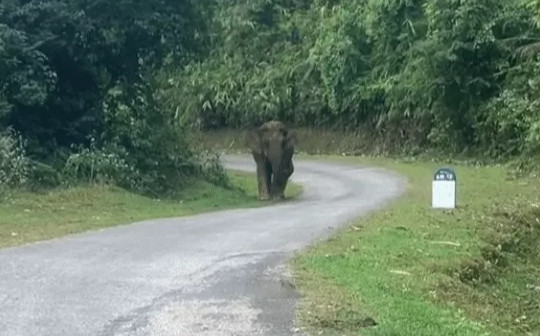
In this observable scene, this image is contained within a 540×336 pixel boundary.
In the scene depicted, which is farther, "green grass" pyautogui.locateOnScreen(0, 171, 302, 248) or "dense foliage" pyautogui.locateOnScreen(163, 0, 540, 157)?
"dense foliage" pyautogui.locateOnScreen(163, 0, 540, 157)

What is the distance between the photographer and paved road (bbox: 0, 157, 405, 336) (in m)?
9.73

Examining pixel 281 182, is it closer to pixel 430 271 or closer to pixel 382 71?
pixel 430 271

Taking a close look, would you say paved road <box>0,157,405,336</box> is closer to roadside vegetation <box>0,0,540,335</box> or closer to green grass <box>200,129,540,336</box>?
green grass <box>200,129,540,336</box>

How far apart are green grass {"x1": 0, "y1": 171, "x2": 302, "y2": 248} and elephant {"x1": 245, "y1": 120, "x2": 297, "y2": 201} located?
66cm

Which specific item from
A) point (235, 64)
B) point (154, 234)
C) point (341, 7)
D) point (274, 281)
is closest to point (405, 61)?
point (341, 7)

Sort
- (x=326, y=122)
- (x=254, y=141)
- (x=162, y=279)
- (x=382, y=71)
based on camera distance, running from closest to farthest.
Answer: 1. (x=162, y=279)
2. (x=254, y=141)
3. (x=382, y=71)
4. (x=326, y=122)

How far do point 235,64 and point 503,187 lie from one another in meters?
28.4

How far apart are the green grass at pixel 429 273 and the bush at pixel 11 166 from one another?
24.8ft

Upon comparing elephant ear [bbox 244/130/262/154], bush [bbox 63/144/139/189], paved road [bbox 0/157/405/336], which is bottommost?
paved road [bbox 0/157/405/336]

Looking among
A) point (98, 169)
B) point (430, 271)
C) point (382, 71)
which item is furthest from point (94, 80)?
point (382, 71)

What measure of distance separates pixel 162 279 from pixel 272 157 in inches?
648

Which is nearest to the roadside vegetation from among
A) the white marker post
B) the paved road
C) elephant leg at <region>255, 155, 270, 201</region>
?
the white marker post

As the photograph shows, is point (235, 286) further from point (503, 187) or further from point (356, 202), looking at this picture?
point (503, 187)

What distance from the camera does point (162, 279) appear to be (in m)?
12.2
